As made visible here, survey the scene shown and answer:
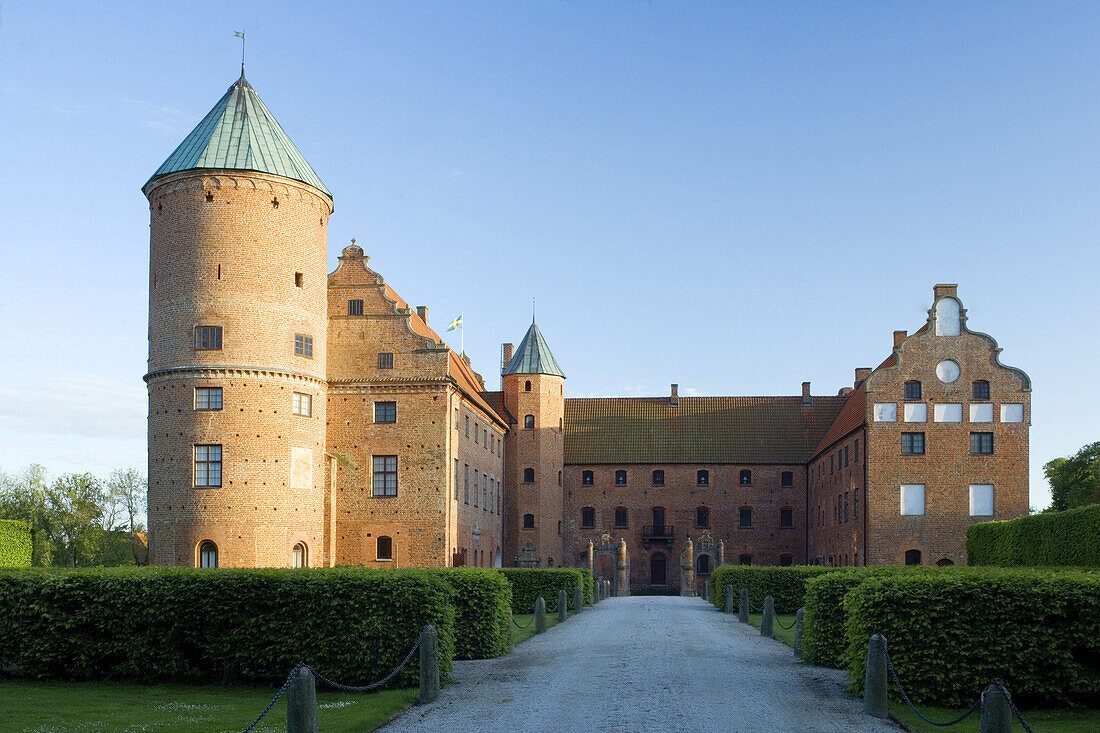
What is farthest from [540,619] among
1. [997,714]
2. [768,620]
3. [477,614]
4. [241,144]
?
[241,144]

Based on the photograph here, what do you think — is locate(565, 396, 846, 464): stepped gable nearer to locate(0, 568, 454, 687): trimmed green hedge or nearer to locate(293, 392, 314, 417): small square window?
locate(293, 392, 314, 417): small square window

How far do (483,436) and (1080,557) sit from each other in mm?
31750

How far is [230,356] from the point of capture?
3925 centimetres

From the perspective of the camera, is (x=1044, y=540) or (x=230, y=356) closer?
(x=1044, y=540)

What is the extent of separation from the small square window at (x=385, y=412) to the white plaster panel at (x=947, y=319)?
24.9 meters

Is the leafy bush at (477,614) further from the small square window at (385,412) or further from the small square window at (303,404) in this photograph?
the small square window at (385,412)

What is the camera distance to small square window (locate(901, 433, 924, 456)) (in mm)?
50031

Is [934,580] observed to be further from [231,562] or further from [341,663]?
[231,562]

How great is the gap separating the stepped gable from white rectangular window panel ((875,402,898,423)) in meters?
19.0

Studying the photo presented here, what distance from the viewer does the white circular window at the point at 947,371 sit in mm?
50062

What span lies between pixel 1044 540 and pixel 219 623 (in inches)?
909

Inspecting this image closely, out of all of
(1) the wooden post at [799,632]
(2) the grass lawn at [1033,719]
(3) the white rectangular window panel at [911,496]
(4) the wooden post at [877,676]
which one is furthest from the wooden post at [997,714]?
(3) the white rectangular window panel at [911,496]

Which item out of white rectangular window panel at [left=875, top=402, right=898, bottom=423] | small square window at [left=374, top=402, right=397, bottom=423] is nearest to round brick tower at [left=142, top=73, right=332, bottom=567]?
small square window at [left=374, top=402, right=397, bottom=423]

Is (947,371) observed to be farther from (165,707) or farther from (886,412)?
(165,707)
